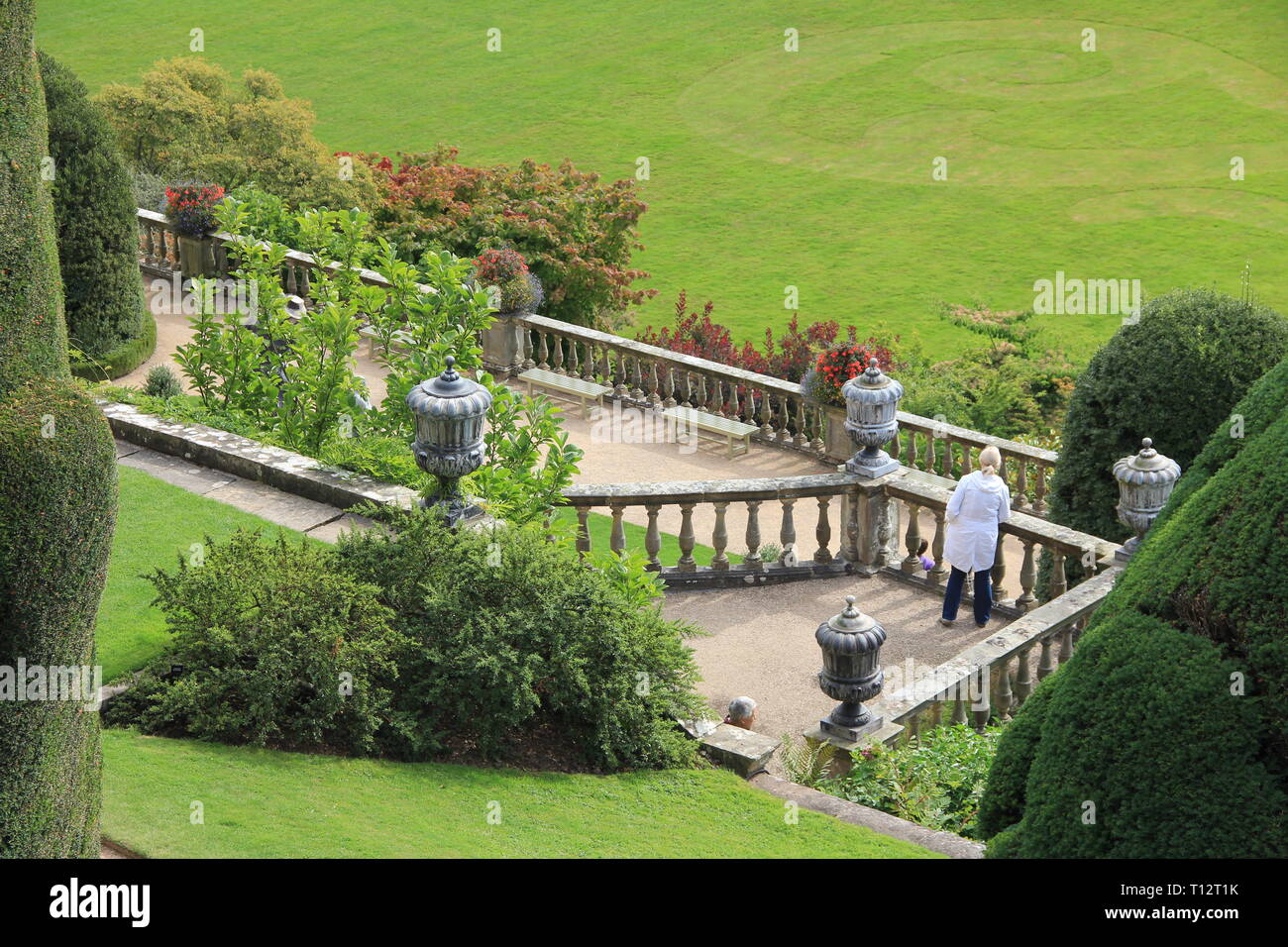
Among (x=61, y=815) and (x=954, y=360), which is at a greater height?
(x=61, y=815)

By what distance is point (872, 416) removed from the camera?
16.3m

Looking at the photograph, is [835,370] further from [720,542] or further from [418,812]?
[418,812]

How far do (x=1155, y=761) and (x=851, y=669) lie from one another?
536 cm

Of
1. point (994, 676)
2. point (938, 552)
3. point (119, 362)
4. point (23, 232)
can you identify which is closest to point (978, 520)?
point (938, 552)

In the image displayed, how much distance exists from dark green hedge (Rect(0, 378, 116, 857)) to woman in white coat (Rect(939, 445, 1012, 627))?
364 inches

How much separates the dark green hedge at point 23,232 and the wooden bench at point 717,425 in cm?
1288

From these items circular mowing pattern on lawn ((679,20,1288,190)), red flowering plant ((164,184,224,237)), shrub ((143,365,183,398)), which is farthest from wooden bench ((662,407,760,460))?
circular mowing pattern on lawn ((679,20,1288,190))

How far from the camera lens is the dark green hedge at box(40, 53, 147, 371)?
1903 centimetres

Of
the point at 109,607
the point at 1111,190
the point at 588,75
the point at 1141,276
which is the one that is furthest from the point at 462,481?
the point at 588,75

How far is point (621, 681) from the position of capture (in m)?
11.3

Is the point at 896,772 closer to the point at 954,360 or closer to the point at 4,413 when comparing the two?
the point at 4,413

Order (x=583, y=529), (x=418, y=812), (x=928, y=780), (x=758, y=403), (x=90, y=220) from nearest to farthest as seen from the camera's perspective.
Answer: (x=418, y=812)
(x=928, y=780)
(x=583, y=529)
(x=90, y=220)
(x=758, y=403)

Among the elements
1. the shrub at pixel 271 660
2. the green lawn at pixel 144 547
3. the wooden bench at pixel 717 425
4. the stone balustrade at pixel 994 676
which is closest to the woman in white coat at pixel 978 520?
the stone balustrade at pixel 994 676

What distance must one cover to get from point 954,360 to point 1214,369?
9673 millimetres
